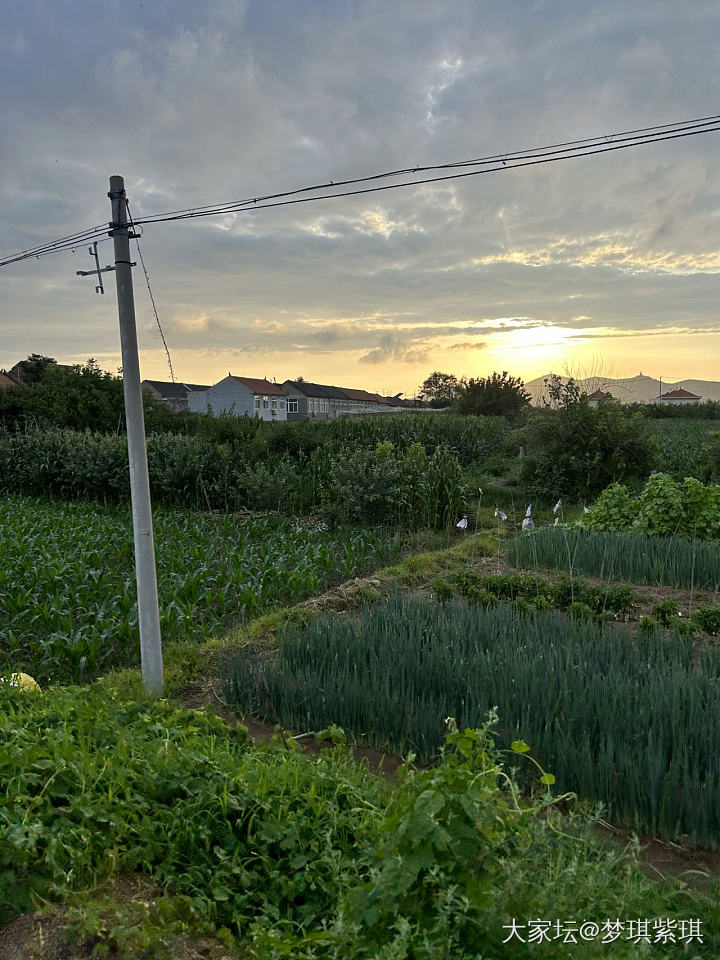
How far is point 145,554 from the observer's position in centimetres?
422

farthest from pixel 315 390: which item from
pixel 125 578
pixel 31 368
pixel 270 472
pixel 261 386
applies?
pixel 125 578

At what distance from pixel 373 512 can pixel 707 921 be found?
8838mm

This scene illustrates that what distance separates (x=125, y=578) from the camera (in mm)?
7422

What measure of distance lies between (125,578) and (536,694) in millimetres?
5353

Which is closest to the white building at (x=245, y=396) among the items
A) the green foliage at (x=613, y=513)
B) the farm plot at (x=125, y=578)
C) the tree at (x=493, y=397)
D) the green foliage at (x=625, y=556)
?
the tree at (x=493, y=397)

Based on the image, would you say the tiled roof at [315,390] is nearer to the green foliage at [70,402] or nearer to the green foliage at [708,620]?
the green foliage at [70,402]

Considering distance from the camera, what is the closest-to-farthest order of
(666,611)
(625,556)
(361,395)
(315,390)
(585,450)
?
1. (666,611)
2. (625,556)
3. (585,450)
4. (315,390)
5. (361,395)

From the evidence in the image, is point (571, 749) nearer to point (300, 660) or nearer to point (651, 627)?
point (300, 660)

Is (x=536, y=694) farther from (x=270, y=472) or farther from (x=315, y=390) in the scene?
(x=315, y=390)

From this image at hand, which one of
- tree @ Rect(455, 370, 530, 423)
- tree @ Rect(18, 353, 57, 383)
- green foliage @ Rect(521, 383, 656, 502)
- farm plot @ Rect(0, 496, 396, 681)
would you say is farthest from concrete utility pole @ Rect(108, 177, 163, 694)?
tree @ Rect(18, 353, 57, 383)

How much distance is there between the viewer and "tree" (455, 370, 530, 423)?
34969 mm

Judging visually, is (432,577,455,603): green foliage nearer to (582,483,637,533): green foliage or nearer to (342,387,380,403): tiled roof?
(582,483,637,533): green foliage

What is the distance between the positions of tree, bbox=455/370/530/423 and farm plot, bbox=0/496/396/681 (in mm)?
25530

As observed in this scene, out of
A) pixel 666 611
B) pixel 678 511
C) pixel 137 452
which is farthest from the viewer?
pixel 678 511
